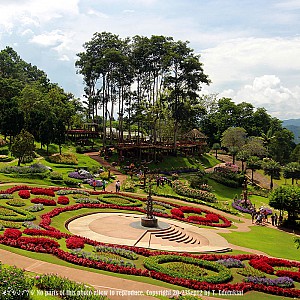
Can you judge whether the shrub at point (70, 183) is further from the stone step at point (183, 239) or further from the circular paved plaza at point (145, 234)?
the stone step at point (183, 239)

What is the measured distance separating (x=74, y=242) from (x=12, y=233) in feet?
10.2

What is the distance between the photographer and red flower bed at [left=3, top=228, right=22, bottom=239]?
17666 mm

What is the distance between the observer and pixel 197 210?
3347cm

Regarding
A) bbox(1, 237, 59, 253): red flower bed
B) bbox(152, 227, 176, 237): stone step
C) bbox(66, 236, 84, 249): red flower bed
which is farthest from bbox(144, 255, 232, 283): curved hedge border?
bbox(152, 227, 176, 237): stone step

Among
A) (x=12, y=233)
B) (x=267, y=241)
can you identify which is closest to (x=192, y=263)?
(x=12, y=233)

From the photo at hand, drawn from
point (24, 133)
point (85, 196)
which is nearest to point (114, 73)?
point (24, 133)

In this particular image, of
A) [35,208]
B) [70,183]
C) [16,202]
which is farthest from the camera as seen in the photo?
[70,183]

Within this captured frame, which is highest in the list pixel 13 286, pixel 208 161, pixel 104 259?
pixel 13 286

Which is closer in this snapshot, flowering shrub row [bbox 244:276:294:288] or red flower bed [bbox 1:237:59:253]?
flowering shrub row [bbox 244:276:294:288]

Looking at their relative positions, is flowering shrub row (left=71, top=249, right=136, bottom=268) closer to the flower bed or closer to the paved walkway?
the flower bed

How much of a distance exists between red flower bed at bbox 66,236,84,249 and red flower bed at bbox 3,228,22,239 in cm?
245

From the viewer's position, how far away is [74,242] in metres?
18.1

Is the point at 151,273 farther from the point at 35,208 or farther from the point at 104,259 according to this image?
the point at 35,208

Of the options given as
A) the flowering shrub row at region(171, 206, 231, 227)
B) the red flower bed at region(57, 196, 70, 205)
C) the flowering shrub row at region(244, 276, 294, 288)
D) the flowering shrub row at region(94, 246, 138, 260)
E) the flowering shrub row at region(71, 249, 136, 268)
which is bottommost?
the flowering shrub row at region(171, 206, 231, 227)
